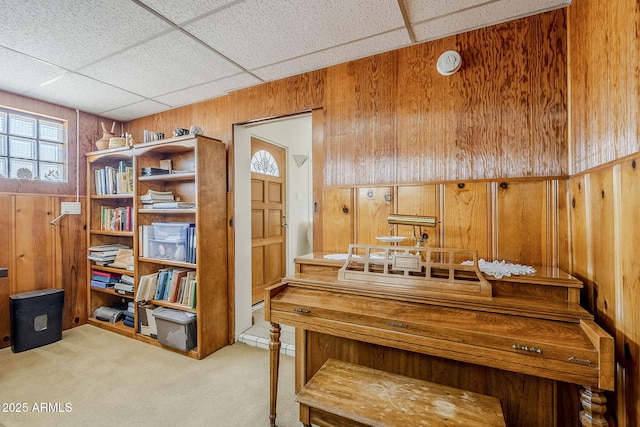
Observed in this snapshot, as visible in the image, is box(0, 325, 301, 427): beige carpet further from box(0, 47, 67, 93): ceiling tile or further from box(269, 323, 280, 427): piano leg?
box(0, 47, 67, 93): ceiling tile

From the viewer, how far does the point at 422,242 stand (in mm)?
1873

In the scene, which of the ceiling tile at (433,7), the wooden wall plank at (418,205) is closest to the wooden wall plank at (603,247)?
the wooden wall plank at (418,205)

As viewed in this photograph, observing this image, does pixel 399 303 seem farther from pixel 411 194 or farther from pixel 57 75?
pixel 57 75

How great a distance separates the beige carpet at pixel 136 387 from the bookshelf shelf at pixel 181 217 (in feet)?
0.80

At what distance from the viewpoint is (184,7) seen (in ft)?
5.11

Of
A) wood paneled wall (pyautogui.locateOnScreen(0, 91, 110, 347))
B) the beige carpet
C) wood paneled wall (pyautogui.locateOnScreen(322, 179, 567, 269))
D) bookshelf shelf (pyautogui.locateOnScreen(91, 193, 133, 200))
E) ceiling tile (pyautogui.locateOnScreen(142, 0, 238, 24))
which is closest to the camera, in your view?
ceiling tile (pyautogui.locateOnScreen(142, 0, 238, 24))

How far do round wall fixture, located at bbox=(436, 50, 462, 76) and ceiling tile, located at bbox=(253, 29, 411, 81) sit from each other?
0.86 ft

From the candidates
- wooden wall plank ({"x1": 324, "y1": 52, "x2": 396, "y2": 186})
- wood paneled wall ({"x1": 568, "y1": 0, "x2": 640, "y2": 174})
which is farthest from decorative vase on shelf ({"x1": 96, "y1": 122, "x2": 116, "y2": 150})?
wood paneled wall ({"x1": 568, "y1": 0, "x2": 640, "y2": 174})

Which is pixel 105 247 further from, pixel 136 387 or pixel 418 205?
pixel 418 205

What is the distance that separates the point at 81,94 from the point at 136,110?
0.48 metres

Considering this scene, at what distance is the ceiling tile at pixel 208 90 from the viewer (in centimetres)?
245

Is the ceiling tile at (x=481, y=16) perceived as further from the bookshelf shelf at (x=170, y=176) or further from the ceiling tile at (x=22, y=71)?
the ceiling tile at (x=22, y=71)

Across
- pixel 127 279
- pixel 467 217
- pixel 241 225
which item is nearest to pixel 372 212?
pixel 467 217

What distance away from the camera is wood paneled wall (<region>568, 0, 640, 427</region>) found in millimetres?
1049
